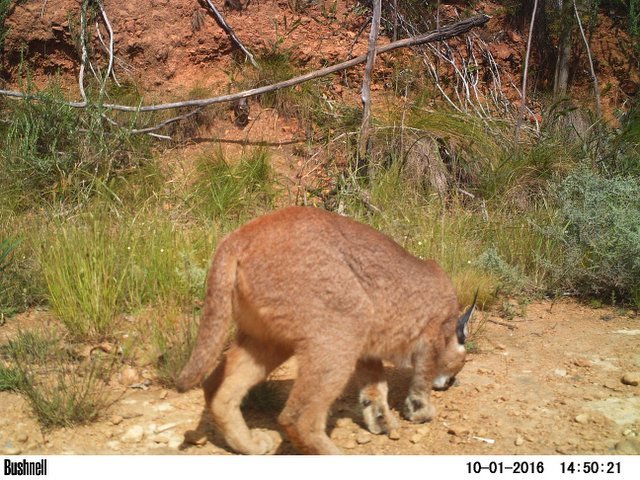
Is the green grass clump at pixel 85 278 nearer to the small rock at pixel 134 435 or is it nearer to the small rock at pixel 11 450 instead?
the small rock at pixel 134 435

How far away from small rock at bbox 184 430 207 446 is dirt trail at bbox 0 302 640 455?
0.01 meters

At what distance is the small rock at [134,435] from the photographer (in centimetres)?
464

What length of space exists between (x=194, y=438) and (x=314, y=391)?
97 centimetres

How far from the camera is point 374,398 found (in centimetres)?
498

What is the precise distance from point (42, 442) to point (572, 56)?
10.5m

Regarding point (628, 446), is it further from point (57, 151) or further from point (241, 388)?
point (57, 151)

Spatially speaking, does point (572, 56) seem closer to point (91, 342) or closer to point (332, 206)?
point (332, 206)

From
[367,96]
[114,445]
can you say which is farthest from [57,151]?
[114,445]

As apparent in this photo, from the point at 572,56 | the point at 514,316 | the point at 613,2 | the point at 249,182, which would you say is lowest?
the point at 514,316

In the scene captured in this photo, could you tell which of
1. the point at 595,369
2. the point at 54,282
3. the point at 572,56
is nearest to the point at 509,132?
the point at 572,56

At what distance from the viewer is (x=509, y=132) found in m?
10.3

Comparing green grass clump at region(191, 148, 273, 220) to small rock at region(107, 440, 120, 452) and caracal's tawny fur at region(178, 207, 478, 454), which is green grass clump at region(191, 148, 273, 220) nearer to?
caracal's tawny fur at region(178, 207, 478, 454)

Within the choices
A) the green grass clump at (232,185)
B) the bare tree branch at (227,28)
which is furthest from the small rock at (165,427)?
the bare tree branch at (227,28)

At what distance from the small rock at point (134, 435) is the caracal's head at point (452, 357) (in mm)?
2014
